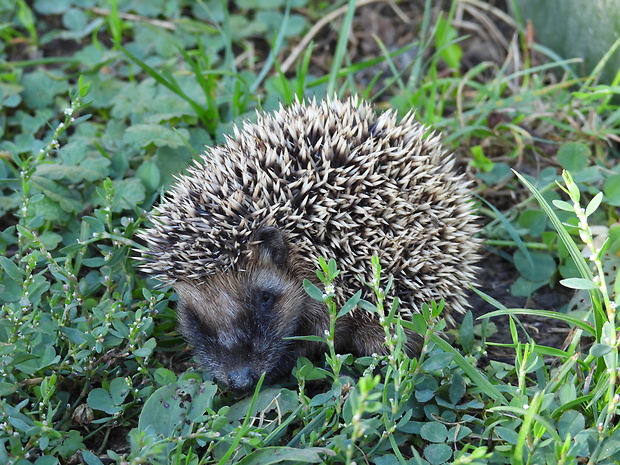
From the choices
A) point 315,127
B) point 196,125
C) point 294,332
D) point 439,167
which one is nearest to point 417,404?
point 294,332

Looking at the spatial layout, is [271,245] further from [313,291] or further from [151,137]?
[151,137]

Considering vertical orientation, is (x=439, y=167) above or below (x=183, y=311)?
above

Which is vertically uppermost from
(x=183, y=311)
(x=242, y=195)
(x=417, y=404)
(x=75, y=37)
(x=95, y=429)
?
(x=75, y=37)

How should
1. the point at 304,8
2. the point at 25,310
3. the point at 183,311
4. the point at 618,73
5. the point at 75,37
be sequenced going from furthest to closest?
the point at 304,8, the point at 75,37, the point at 618,73, the point at 183,311, the point at 25,310

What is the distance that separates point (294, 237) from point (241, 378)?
2.85 feet

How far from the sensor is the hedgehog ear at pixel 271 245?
12.8 feet

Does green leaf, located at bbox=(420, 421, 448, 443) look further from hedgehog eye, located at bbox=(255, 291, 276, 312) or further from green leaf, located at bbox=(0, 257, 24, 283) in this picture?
green leaf, located at bbox=(0, 257, 24, 283)

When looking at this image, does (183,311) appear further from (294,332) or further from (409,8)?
(409,8)

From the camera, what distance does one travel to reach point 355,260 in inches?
156

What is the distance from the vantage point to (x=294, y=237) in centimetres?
400

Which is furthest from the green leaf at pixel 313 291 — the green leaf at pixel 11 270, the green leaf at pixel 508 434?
the green leaf at pixel 11 270

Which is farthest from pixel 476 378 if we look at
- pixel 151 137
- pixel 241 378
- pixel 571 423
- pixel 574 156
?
pixel 151 137

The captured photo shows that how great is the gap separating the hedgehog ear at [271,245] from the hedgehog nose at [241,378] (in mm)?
658

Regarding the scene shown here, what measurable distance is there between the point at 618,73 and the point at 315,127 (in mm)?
3020
